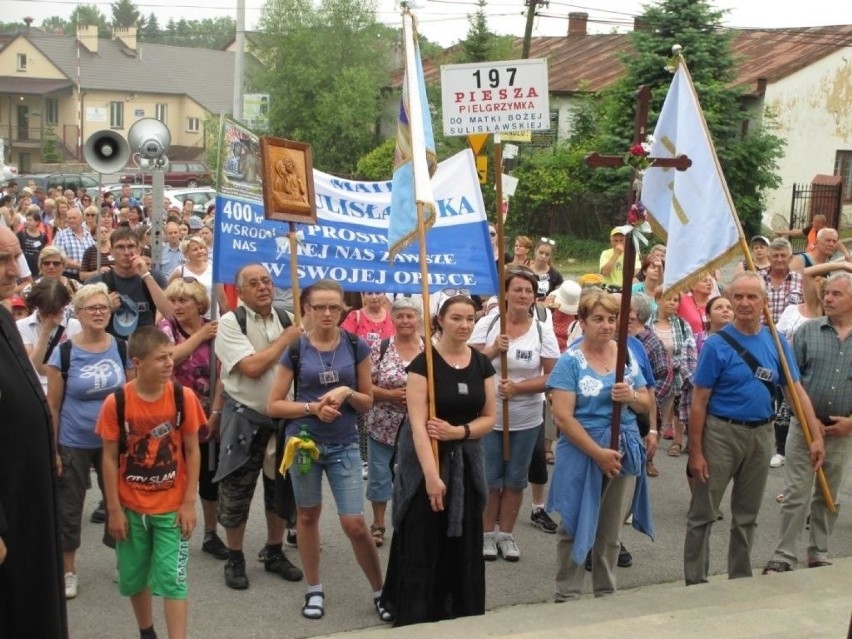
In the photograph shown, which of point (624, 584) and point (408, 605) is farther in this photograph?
point (624, 584)

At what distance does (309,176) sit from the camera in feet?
23.9

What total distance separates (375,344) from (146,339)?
2863 mm

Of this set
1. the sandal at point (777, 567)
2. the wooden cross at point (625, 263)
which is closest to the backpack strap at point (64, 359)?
the wooden cross at point (625, 263)

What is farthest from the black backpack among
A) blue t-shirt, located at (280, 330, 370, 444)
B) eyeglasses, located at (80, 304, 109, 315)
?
eyeglasses, located at (80, 304, 109, 315)

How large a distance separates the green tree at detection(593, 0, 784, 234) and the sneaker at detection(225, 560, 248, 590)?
74.3ft

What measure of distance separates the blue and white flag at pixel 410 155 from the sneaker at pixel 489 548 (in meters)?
2.04

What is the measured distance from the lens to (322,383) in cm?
639

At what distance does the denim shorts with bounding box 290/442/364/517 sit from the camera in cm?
635

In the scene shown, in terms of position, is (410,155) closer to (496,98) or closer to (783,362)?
(496,98)

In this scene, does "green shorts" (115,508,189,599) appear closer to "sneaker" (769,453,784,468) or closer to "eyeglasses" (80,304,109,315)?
"eyeglasses" (80,304,109,315)

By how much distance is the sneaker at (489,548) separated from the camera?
7.55m

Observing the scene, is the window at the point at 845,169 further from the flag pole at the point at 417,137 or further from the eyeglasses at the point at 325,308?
the eyeglasses at the point at 325,308

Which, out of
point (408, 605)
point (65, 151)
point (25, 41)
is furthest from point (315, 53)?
point (408, 605)

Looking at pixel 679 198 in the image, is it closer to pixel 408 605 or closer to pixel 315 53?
pixel 408 605
